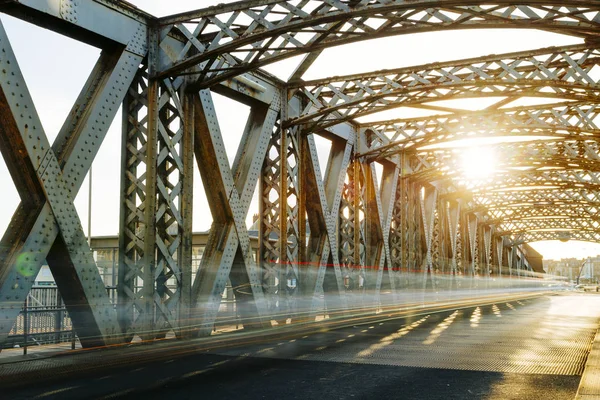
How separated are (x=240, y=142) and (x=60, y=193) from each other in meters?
5.79

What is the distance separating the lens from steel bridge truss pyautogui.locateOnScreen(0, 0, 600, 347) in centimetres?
996

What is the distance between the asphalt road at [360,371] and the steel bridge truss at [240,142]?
6.05 feet

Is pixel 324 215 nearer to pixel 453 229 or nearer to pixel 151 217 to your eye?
pixel 151 217

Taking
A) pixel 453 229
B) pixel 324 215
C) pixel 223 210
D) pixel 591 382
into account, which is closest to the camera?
pixel 591 382

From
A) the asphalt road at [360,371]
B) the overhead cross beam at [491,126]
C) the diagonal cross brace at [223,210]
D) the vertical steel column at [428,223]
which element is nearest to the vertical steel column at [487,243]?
the vertical steel column at [428,223]

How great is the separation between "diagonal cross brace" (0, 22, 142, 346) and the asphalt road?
163 centimetres

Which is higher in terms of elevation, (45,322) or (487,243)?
(487,243)

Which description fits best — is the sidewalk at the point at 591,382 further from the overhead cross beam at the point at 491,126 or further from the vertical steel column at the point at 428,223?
the vertical steel column at the point at 428,223

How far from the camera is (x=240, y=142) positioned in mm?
15148

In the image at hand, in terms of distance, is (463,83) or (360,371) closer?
(360,371)

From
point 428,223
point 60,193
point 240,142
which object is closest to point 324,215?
point 240,142

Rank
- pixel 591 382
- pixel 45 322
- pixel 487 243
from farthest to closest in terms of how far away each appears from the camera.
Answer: pixel 487 243, pixel 45 322, pixel 591 382

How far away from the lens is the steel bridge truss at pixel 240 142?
996 centimetres

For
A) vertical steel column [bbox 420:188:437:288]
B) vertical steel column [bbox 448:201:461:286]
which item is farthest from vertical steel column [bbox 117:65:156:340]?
vertical steel column [bbox 448:201:461:286]
